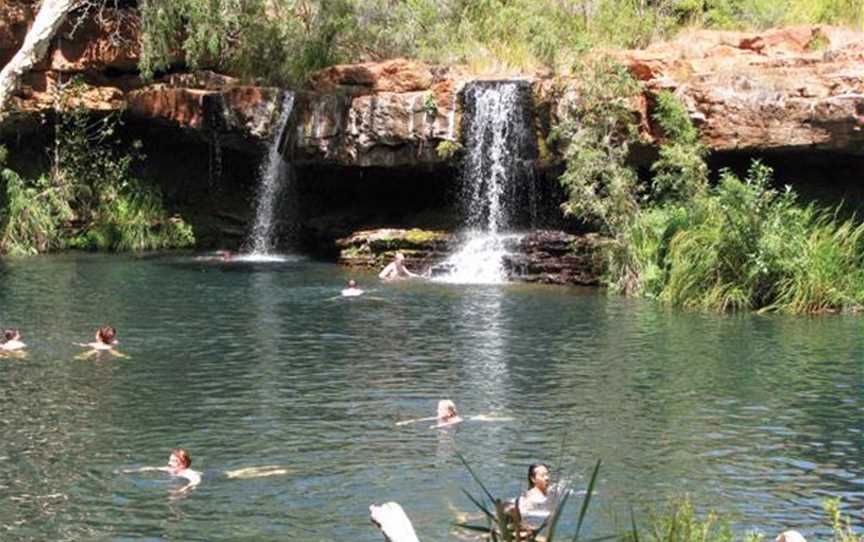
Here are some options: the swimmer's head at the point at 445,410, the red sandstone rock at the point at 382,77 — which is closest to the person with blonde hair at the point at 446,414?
the swimmer's head at the point at 445,410

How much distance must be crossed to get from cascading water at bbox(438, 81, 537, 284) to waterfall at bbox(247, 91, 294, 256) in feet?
21.0

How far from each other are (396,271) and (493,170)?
401cm

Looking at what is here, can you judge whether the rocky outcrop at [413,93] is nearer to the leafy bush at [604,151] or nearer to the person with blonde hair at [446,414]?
the leafy bush at [604,151]

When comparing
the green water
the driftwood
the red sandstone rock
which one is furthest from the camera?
the red sandstone rock

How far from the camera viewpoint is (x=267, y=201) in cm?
3841

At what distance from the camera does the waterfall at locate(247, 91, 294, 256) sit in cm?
3788

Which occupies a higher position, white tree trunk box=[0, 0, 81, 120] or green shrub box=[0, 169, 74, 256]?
white tree trunk box=[0, 0, 81, 120]

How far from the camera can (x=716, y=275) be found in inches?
1040

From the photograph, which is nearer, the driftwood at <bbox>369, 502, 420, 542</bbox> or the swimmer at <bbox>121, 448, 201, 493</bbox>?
the driftwood at <bbox>369, 502, 420, 542</bbox>

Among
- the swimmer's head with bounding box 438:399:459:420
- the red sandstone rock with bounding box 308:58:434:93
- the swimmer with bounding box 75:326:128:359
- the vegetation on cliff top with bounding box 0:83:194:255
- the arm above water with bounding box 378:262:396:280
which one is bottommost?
the swimmer's head with bounding box 438:399:459:420

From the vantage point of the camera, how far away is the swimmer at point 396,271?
3093 cm

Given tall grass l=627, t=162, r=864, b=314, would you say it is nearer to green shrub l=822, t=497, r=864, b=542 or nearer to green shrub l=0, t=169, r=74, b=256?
green shrub l=822, t=497, r=864, b=542

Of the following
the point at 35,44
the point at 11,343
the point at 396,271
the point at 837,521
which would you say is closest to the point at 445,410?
the point at 837,521

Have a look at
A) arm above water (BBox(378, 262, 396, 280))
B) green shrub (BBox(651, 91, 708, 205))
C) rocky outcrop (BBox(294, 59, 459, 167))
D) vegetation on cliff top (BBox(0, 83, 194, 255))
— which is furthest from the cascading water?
vegetation on cliff top (BBox(0, 83, 194, 255))
